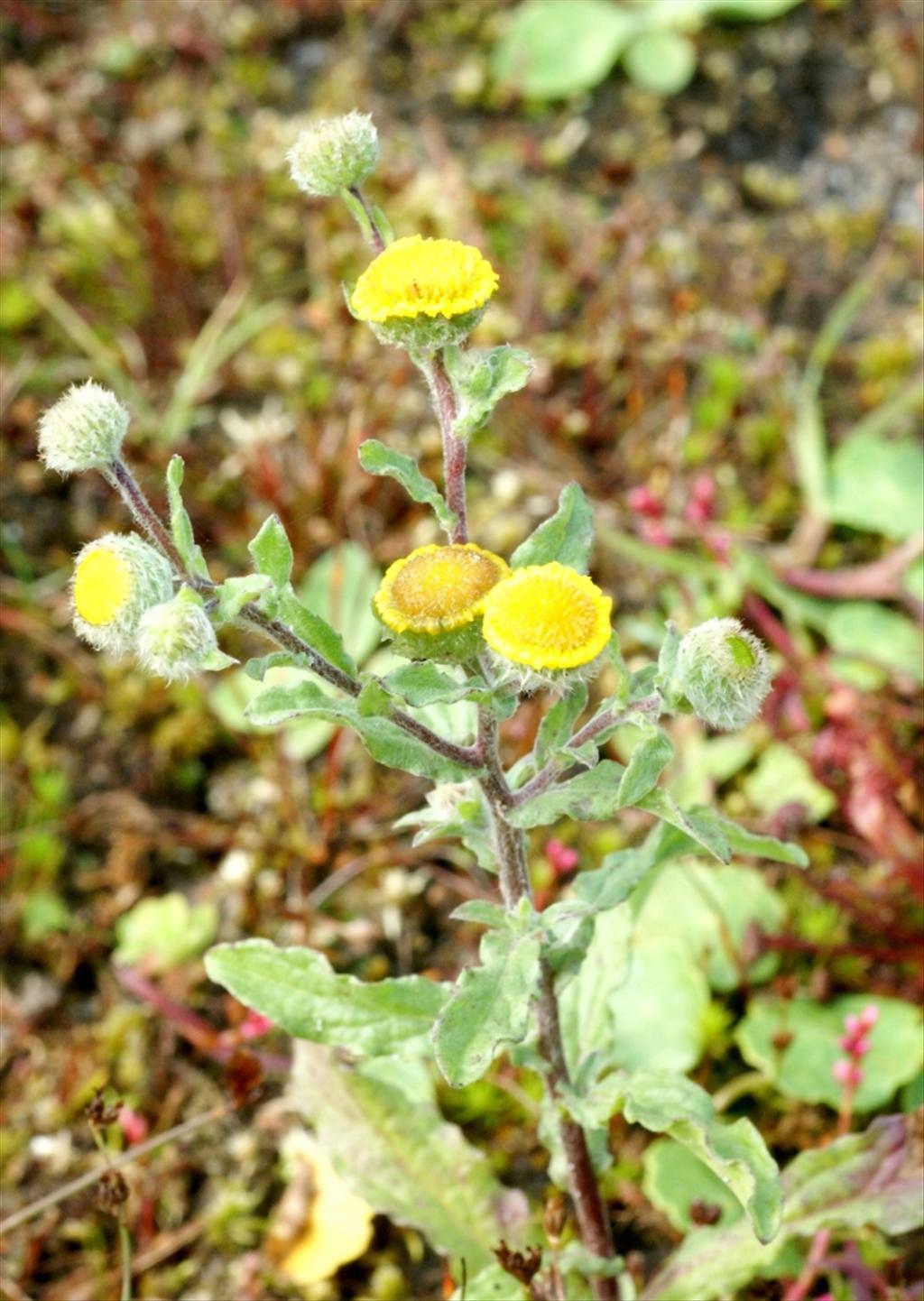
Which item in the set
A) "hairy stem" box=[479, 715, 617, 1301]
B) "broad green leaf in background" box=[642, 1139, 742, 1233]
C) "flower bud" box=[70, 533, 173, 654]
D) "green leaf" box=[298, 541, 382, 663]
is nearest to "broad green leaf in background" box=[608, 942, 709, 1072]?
"broad green leaf in background" box=[642, 1139, 742, 1233]

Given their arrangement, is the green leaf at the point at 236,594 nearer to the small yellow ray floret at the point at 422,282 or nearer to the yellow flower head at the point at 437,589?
the yellow flower head at the point at 437,589

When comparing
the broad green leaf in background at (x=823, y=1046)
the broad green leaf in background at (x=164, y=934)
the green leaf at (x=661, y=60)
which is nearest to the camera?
the broad green leaf in background at (x=823, y=1046)

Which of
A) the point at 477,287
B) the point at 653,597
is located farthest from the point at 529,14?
the point at 477,287

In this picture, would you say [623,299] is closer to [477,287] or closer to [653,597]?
[653,597]

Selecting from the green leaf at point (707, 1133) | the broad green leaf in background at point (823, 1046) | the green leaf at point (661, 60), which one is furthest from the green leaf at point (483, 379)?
the green leaf at point (661, 60)

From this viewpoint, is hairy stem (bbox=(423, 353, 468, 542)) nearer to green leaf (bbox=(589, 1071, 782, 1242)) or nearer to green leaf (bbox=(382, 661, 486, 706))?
green leaf (bbox=(382, 661, 486, 706))

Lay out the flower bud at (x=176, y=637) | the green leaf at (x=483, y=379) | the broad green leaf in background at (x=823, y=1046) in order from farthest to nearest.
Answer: the broad green leaf in background at (x=823, y=1046), the green leaf at (x=483, y=379), the flower bud at (x=176, y=637)

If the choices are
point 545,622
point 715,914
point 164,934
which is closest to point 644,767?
point 545,622
